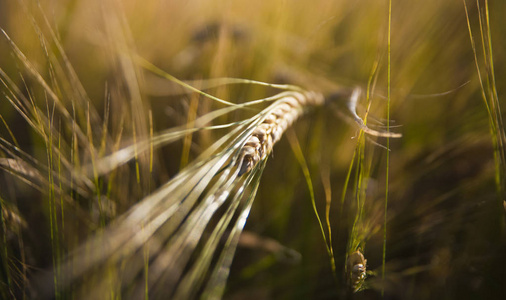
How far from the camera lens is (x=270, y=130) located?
351 millimetres

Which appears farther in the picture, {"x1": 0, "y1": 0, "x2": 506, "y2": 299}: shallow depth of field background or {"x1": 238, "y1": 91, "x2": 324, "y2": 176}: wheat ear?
{"x1": 0, "y1": 0, "x2": 506, "y2": 299}: shallow depth of field background

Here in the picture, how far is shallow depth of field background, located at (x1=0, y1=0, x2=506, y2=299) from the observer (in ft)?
1.67

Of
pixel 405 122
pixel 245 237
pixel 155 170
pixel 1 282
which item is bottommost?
pixel 1 282

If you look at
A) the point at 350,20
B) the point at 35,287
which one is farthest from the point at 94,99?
the point at 350,20

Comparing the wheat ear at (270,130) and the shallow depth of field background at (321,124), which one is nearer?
the wheat ear at (270,130)

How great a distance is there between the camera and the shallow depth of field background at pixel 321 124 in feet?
1.67

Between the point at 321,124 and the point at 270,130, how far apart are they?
11.2 inches

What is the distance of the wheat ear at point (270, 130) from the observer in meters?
0.29

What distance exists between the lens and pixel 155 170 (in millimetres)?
593

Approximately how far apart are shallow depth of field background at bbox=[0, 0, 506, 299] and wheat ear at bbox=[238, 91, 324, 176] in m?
0.10

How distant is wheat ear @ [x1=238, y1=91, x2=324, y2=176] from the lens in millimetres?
290

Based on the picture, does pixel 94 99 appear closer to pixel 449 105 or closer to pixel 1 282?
pixel 1 282

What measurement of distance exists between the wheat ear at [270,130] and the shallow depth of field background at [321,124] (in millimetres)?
97

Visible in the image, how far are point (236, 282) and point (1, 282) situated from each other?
0.29 meters
